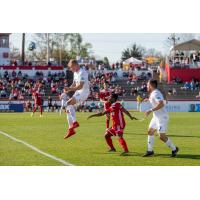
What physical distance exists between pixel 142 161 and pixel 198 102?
42.6 meters

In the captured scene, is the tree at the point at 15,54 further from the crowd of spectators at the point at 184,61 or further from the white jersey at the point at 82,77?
the white jersey at the point at 82,77

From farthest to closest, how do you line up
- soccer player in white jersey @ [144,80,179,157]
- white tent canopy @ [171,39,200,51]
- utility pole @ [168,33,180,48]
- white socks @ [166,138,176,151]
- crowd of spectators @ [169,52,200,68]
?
utility pole @ [168,33,180,48], white tent canopy @ [171,39,200,51], crowd of spectators @ [169,52,200,68], white socks @ [166,138,176,151], soccer player in white jersey @ [144,80,179,157]

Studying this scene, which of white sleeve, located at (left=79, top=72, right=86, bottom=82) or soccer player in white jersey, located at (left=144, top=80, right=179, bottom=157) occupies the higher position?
white sleeve, located at (left=79, top=72, right=86, bottom=82)

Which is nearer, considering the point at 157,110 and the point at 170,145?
the point at 157,110

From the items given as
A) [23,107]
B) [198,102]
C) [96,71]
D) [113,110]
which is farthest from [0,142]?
[96,71]

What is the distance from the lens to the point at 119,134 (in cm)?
1493

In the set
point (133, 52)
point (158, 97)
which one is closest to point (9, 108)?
point (158, 97)

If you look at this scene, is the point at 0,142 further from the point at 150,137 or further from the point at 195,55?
the point at 195,55

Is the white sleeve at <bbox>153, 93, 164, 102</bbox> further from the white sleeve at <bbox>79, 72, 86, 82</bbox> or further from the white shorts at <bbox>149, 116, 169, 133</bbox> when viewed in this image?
the white sleeve at <bbox>79, 72, 86, 82</bbox>

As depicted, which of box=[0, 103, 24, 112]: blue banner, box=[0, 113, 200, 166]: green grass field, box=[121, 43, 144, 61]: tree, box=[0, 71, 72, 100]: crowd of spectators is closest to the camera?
box=[0, 113, 200, 166]: green grass field

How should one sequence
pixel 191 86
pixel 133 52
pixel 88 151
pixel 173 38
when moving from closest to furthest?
Result: pixel 88 151 → pixel 191 86 → pixel 173 38 → pixel 133 52

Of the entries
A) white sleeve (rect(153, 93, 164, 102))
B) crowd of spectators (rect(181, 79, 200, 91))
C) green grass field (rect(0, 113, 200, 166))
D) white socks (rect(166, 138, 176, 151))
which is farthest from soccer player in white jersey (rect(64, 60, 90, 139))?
crowd of spectators (rect(181, 79, 200, 91))

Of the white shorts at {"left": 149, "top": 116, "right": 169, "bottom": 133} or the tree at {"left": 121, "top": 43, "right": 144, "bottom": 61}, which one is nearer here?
the white shorts at {"left": 149, "top": 116, "right": 169, "bottom": 133}

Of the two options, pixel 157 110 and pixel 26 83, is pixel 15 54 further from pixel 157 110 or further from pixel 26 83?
pixel 157 110
